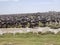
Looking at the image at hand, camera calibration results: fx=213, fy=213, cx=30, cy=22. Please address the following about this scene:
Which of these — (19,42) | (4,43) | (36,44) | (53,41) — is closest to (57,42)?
(53,41)

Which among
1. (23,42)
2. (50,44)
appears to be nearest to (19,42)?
(23,42)

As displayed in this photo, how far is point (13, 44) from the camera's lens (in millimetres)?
30453

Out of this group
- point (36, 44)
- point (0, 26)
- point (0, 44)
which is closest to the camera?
point (36, 44)

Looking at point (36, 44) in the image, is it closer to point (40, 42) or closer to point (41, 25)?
point (40, 42)

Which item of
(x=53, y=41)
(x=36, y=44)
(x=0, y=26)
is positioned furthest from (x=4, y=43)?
(x=0, y=26)

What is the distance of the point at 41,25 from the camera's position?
58.3 meters

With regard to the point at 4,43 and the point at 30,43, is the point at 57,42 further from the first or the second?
the point at 4,43

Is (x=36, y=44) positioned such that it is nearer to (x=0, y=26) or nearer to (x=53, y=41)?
(x=53, y=41)

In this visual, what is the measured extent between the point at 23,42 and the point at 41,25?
27606 millimetres

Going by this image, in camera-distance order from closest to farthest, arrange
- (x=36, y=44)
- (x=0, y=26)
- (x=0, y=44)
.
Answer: (x=36, y=44), (x=0, y=44), (x=0, y=26)

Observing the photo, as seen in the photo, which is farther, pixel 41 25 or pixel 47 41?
pixel 41 25

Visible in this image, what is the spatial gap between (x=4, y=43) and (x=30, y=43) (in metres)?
4.15

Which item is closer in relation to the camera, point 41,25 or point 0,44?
point 0,44

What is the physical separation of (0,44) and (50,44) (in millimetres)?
7333
